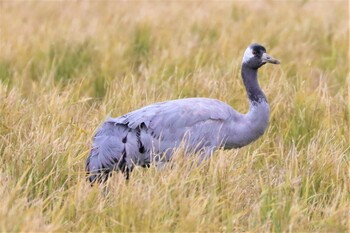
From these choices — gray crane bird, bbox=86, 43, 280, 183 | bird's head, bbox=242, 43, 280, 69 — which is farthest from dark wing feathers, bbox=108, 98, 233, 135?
bird's head, bbox=242, 43, 280, 69

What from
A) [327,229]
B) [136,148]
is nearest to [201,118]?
[136,148]

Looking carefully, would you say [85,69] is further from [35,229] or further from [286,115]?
[35,229]

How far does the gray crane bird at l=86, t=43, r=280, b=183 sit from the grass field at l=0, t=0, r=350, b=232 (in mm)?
114

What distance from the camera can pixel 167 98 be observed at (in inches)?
251

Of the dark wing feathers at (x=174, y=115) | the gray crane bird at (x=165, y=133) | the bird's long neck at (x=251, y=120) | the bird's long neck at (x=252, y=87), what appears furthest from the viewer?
the bird's long neck at (x=252, y=87)

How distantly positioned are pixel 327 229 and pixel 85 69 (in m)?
3.75

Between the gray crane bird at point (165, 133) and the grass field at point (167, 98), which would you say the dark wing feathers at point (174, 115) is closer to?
the gray crane bird at point (165, 133)

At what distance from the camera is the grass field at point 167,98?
13.7 feet

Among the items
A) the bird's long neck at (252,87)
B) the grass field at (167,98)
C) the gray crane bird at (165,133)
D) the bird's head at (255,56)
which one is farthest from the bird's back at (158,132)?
the bird's head at (255,56)

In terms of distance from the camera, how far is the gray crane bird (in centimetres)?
500

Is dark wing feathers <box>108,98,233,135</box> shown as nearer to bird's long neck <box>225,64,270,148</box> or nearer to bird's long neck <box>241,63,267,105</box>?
bird's long neck <box>225,64,270,148</box>

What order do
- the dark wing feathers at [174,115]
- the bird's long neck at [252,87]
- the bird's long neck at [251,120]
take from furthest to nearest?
the bird's long neck at [252,87], the bird's long neck at [251,120], the dark wing feathers at [174,115]

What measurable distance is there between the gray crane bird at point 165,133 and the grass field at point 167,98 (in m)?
0.11

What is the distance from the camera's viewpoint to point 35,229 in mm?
3748
